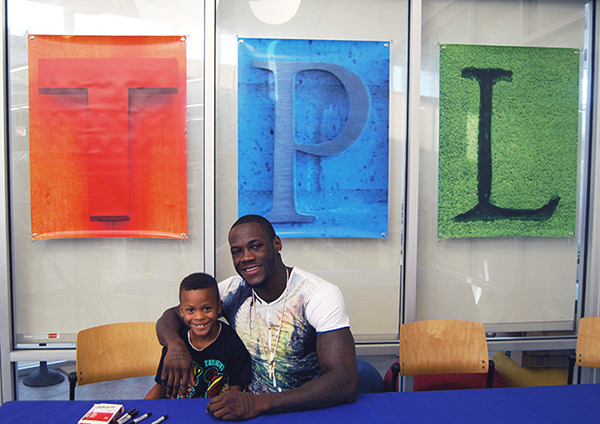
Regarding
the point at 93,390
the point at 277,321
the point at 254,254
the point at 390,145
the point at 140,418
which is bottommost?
the point at 93,390

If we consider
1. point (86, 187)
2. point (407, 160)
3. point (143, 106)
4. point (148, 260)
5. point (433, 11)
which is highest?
point (433, 11)

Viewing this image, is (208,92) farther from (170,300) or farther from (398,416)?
(398,416)

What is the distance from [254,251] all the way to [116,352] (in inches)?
39.8

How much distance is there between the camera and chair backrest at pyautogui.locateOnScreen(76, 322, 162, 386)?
2.15m

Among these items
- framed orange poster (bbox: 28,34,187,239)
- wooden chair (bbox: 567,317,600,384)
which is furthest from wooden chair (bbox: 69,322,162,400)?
wooden chair (bbox: 567,317,600,384)

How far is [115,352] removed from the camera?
7.28ft

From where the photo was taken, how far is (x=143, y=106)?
2662 millimetres

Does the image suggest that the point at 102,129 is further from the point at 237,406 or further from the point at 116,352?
the point at 237,406

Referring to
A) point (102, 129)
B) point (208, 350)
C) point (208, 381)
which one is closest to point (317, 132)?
point (102, 129)

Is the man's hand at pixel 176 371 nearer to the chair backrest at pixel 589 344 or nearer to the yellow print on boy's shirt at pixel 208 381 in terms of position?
the yellow print on boy's shirt at pixel 208 381

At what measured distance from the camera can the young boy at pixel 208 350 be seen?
1.86 meters

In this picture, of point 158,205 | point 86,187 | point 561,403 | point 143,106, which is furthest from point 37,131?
point 561,403

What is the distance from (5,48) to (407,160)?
8.73 feet

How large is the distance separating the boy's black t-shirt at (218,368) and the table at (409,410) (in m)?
0.28
